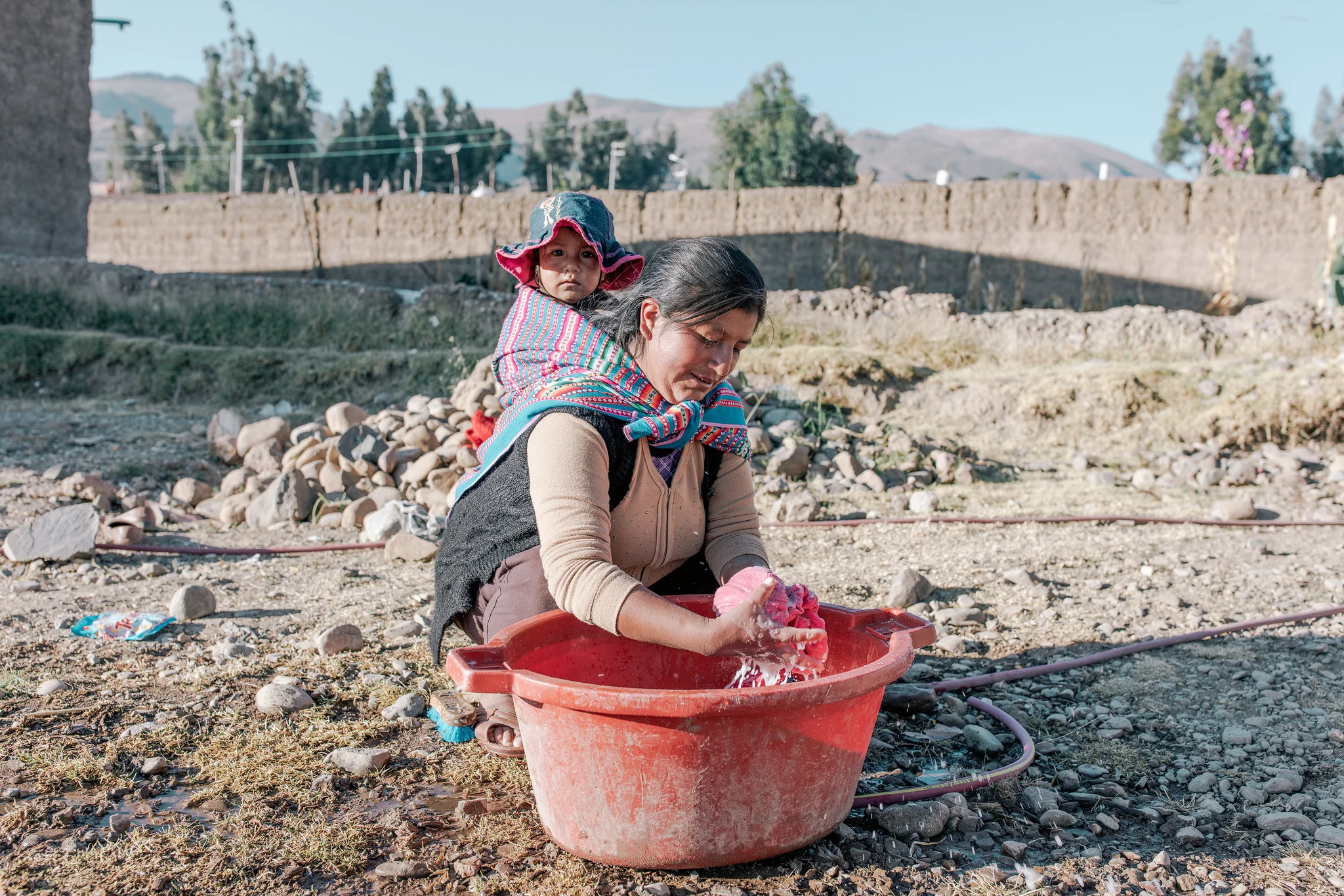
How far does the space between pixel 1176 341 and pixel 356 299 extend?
626 centimetres

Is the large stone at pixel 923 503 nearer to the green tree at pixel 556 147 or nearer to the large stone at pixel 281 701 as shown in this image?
the large stone at pixel 281 701

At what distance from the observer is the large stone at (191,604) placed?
315 cm

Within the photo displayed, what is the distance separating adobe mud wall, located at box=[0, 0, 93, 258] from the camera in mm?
9375

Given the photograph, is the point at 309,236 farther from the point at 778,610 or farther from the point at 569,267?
the point at 778,610

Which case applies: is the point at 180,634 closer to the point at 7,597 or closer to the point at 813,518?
the point at 7,597

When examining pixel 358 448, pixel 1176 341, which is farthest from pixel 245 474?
pixel 1176 341

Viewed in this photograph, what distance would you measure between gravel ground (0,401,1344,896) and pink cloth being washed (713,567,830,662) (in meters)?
0.40

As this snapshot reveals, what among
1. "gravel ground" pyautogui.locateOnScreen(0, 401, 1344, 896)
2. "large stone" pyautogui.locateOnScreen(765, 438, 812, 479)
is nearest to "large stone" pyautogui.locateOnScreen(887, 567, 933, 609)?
"gravel ground" pyautogui.locateOnScreen(0, 401, 1344, 896)

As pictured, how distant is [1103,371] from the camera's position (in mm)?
6340

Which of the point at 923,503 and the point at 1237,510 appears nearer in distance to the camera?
the point at 1237,510

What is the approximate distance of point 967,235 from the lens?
9281 millimetres

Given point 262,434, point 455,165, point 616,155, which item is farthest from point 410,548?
point 616,155

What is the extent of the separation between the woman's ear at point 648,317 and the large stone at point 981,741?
1203 mm

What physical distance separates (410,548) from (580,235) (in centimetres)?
194
